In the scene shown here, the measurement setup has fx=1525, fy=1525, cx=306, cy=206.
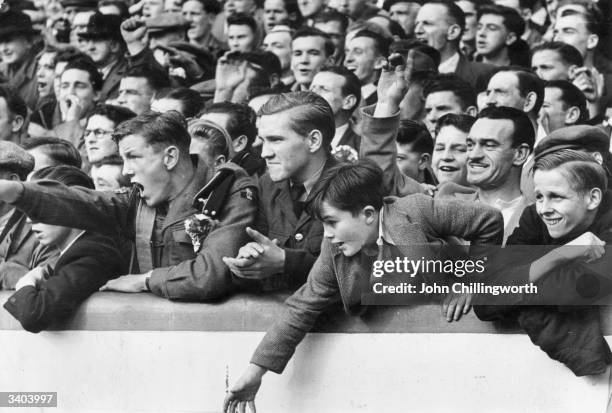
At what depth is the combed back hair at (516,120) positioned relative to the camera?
5765mm

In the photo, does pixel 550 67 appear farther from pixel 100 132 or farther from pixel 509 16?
pixel 100 132

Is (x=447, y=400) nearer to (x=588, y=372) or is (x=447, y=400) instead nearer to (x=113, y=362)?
(x=588, y=372)

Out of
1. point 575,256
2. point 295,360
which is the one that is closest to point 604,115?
point 575,256

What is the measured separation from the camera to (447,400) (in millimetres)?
5539

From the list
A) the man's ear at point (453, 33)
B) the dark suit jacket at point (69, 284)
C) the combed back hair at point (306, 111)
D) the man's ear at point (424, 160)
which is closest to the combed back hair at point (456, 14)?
the man's ear at point (453, 33)

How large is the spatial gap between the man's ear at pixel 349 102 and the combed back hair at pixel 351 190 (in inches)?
30.6

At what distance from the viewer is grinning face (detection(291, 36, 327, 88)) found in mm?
6705

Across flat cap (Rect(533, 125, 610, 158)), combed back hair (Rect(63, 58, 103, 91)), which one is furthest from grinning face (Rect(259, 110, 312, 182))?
combed back hair (Rect(63, 58, 103, 91))

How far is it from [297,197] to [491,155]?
2.46 feet

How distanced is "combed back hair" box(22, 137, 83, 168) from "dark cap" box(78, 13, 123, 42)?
3.59ft

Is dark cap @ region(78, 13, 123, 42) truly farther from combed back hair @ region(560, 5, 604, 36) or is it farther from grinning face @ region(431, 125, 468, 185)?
combed back hair @ region(560, 5, 604, 36)

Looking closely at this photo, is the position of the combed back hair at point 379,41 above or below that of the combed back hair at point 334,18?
above

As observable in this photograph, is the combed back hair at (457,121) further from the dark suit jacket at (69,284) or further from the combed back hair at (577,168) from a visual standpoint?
the dark suit jacket at (69,284)

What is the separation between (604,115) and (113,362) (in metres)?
2.15
